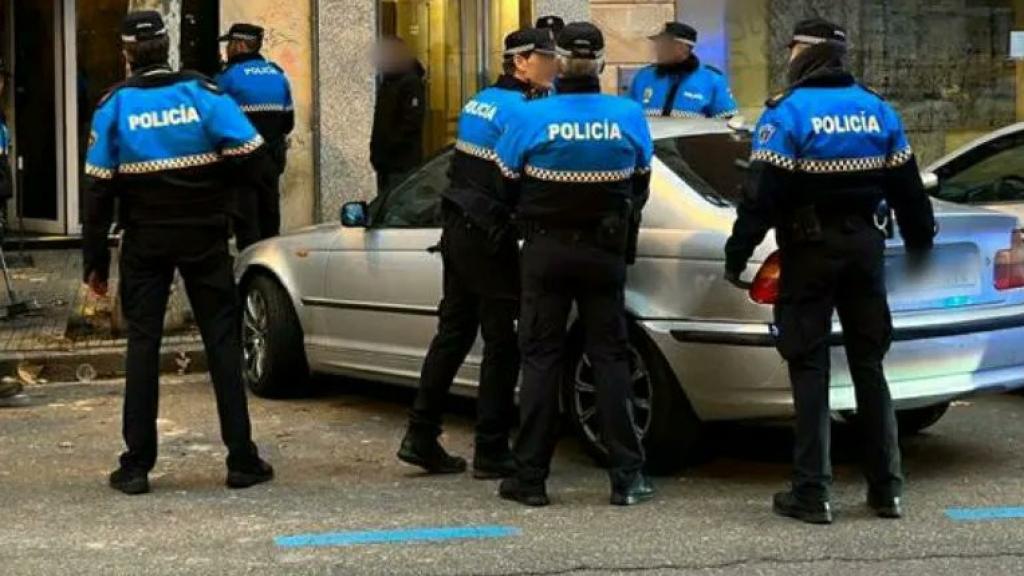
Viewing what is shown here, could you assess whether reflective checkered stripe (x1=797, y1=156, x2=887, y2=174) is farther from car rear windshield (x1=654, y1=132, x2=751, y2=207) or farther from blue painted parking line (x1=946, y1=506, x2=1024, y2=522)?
blue painted parking line (x1=946, y1=506, x2=1024, y2=522)

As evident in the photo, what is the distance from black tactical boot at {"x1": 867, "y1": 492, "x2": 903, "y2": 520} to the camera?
585 centimetres

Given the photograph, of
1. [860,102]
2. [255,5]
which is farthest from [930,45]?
[860,102]

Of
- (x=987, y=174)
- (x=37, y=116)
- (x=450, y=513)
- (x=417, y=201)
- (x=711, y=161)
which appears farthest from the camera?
(x=37, y=116)

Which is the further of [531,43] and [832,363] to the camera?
[531,43]

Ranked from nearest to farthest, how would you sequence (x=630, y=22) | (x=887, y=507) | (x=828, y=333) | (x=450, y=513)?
(x=828, y=333) → (x=887, y=507) → (x=450, y=513) → (x=630, y=22)

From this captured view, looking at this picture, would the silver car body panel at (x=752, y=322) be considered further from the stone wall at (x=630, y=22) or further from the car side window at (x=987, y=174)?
the stone wall at (x=630, y=22)

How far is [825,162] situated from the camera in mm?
5652

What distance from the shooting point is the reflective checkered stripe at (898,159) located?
18.9ft

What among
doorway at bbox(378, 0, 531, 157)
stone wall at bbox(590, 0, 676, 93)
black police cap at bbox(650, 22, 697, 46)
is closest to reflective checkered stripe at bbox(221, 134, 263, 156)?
black police cap at bbox(650, 22, 697, 46)

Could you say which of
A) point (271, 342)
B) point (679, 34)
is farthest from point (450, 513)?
point (679, 34)

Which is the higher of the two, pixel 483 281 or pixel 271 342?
pixel 483 281

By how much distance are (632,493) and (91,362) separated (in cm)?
429

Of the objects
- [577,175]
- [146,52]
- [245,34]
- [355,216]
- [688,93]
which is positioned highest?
[245,34]

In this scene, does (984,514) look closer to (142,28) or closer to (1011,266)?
(1011,266)
